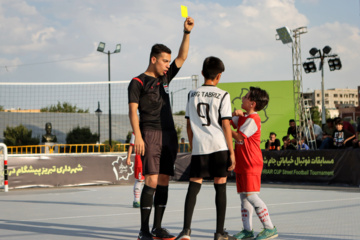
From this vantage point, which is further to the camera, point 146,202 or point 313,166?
point 313,166

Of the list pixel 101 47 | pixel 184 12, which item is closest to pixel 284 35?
pixel 101 47

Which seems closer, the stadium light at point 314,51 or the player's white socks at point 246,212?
the player's white socks at point 246,212

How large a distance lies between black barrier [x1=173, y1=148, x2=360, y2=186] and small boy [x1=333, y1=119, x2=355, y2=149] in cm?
28

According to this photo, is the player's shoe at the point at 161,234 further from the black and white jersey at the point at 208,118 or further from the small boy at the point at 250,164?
the black and white jersey at the point at 208,118

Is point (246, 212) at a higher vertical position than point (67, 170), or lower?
higher

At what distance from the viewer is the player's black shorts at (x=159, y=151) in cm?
492

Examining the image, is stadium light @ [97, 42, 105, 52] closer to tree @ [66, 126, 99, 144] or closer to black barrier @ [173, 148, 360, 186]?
tree @ [66, 126, 99, 144]

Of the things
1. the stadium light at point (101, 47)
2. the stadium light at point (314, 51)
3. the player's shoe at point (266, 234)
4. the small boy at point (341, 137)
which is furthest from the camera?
the stadium light at point (101, 47)

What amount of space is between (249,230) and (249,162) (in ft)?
2.35

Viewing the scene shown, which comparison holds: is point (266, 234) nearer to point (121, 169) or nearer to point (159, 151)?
point (159, 151)

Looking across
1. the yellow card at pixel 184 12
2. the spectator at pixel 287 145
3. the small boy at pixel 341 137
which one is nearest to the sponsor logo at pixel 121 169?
the spectator at pixel 287 145

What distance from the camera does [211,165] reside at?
4891 mm

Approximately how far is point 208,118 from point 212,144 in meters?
0.26

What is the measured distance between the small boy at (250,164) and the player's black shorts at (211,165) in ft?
1.35
